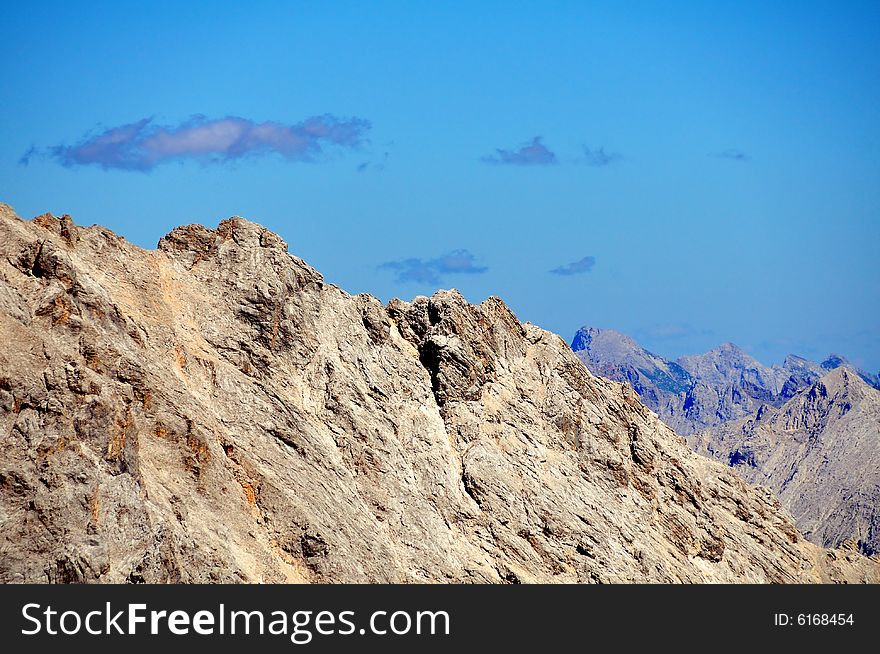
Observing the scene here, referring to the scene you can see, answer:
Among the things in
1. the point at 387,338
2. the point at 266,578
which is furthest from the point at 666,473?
the point at 266,578

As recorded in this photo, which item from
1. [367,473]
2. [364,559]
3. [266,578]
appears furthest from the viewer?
[367,473]

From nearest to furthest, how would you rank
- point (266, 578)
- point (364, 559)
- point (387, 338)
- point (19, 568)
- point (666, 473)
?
point (19, 568)
point (266, 578)
point (364, 559)
point (387, 338)
point (666, 473)

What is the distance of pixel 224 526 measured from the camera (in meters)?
95.7

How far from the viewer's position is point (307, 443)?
106812 mm

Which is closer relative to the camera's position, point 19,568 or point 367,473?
point 19,568

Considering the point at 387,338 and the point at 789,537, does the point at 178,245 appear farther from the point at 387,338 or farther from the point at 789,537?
the point at 789,537

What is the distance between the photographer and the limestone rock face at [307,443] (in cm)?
8838

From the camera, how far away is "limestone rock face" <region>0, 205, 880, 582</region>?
88375 mm

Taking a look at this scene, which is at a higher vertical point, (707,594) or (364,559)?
(364,559)

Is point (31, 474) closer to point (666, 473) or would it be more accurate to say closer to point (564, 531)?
point (564, 531)

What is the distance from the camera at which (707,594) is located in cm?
8525

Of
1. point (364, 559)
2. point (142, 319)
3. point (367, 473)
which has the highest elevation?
point (142, 319)

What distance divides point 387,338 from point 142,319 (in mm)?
24169

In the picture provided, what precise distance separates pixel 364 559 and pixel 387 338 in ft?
80.9
